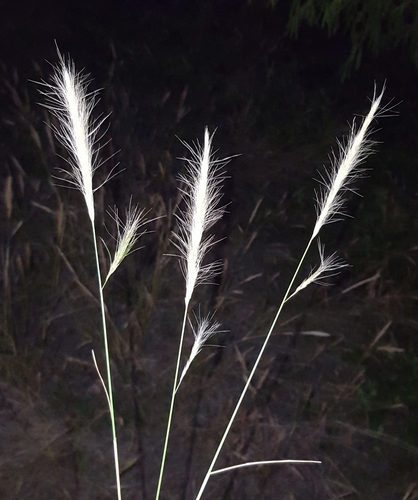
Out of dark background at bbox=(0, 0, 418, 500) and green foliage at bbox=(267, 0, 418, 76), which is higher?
green foliage at bbox=(267, 0, 418, 76)

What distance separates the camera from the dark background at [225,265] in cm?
77

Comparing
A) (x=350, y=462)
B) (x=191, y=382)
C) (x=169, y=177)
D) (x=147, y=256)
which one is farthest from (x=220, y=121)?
(x=350, y=462)

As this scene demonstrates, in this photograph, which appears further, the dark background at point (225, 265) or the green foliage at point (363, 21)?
the green foliage at point (363, 21)

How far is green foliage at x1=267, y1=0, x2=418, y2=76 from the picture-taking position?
3.04 feet

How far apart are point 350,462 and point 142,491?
35cm

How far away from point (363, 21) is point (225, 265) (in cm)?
57

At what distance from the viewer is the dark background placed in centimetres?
77

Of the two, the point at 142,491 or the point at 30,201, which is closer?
the point at 142,491

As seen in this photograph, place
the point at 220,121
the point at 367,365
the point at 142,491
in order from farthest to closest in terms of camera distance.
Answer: the point at 220,121 → the point at 367,365 → the point at 142,491

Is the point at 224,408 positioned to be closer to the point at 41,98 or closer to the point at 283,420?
the point at 283,420

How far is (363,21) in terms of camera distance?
96cm

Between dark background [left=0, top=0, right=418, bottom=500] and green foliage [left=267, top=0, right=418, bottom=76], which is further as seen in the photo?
green foliage [left=267, top=0, right=418, bottom=76]

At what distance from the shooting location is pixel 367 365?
851 millimetres

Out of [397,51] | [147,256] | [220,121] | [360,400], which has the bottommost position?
[360,400]
